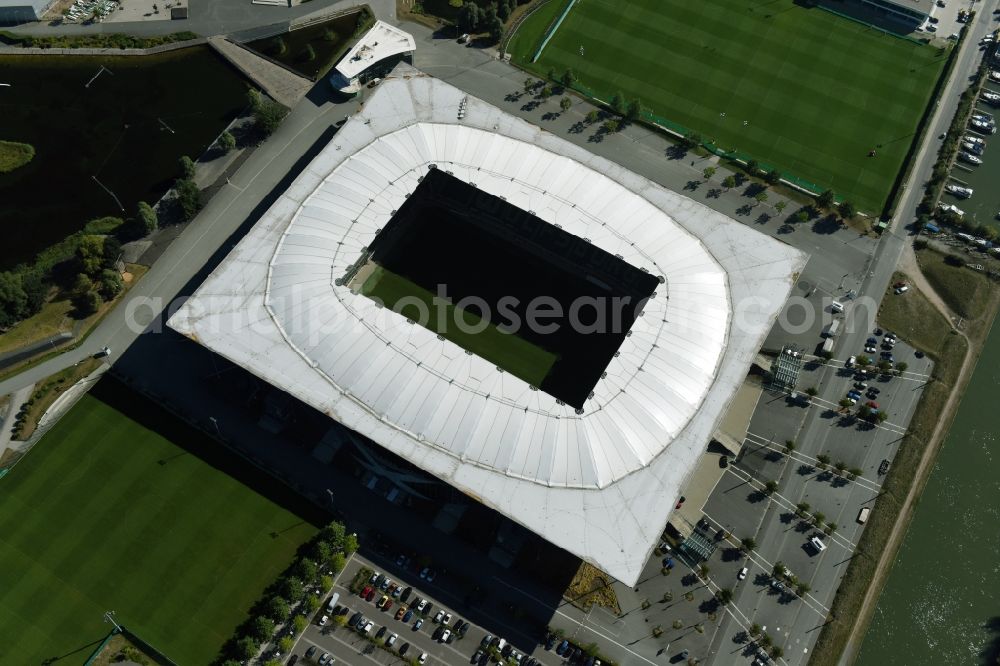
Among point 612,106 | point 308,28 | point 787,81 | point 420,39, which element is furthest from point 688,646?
point 308,28

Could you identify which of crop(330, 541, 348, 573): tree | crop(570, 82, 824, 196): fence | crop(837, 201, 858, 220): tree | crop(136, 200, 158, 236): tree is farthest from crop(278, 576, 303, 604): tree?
crop(837, 201, 858, 220): tree

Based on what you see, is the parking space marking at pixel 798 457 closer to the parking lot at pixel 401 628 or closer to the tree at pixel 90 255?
the parking lot at pixel 401 628

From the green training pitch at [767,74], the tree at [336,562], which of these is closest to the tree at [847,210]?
the green training pitch at [767,74]

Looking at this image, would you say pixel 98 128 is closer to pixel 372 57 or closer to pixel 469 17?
pixel 372 57

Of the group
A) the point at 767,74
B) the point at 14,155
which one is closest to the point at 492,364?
the point at 767,74

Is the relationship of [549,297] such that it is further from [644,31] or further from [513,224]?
[644,31]
